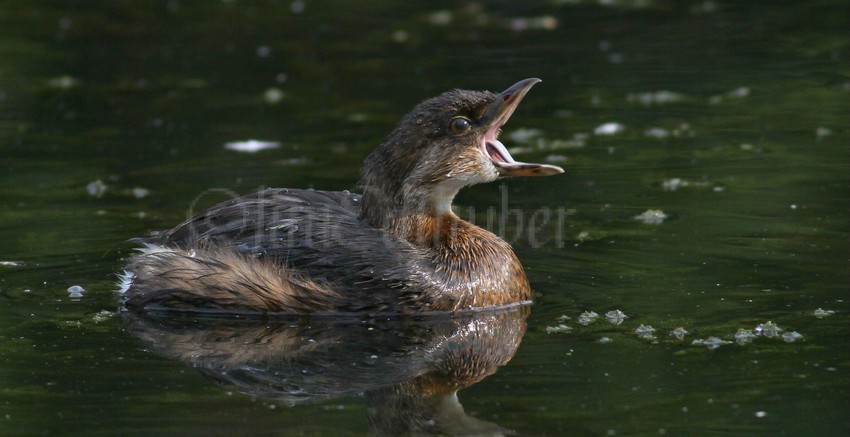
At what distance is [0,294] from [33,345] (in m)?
1.13

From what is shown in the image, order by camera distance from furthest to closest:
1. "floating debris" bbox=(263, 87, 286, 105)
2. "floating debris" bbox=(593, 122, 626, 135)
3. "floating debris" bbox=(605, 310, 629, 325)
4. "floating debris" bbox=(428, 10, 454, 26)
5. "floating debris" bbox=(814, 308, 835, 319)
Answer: "floating debris" bbox=(428, 10, 454, 26) < "floating debris" bbox=(263, 87, 286, 105) < "floating debris" bbox=(593, 122, 626, 135) < "floating debris" bbox=(605, 310, 629, 325) < "floating debris" bbox=(814, 308, 835, 319)

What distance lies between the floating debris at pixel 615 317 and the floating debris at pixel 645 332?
6.7 inches

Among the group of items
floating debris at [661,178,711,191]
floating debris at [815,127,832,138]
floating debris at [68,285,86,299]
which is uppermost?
floating debris at [815,127,832,138]

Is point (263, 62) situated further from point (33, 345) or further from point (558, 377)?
point (558, 377)

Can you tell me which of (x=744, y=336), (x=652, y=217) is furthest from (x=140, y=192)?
(x=744, y=336)

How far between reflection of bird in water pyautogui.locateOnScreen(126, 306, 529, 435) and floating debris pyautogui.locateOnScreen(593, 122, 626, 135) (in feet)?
15.4

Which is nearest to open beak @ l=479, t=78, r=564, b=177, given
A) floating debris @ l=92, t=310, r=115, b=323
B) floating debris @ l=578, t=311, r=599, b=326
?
floating debris @ l=578, t=311, r=599, b=326

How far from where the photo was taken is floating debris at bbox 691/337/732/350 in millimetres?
6828

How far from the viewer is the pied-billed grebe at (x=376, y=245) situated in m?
7.78

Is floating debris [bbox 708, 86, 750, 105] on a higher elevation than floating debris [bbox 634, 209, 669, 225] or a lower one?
higher

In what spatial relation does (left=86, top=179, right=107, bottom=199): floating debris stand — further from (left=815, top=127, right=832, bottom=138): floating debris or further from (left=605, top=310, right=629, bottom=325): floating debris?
(left=815, top=127, right=832, bottom=138): floating debris

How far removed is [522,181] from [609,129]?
1.62 m

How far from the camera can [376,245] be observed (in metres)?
7.89

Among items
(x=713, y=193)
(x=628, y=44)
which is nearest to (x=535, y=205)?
(x=713, y=193)
